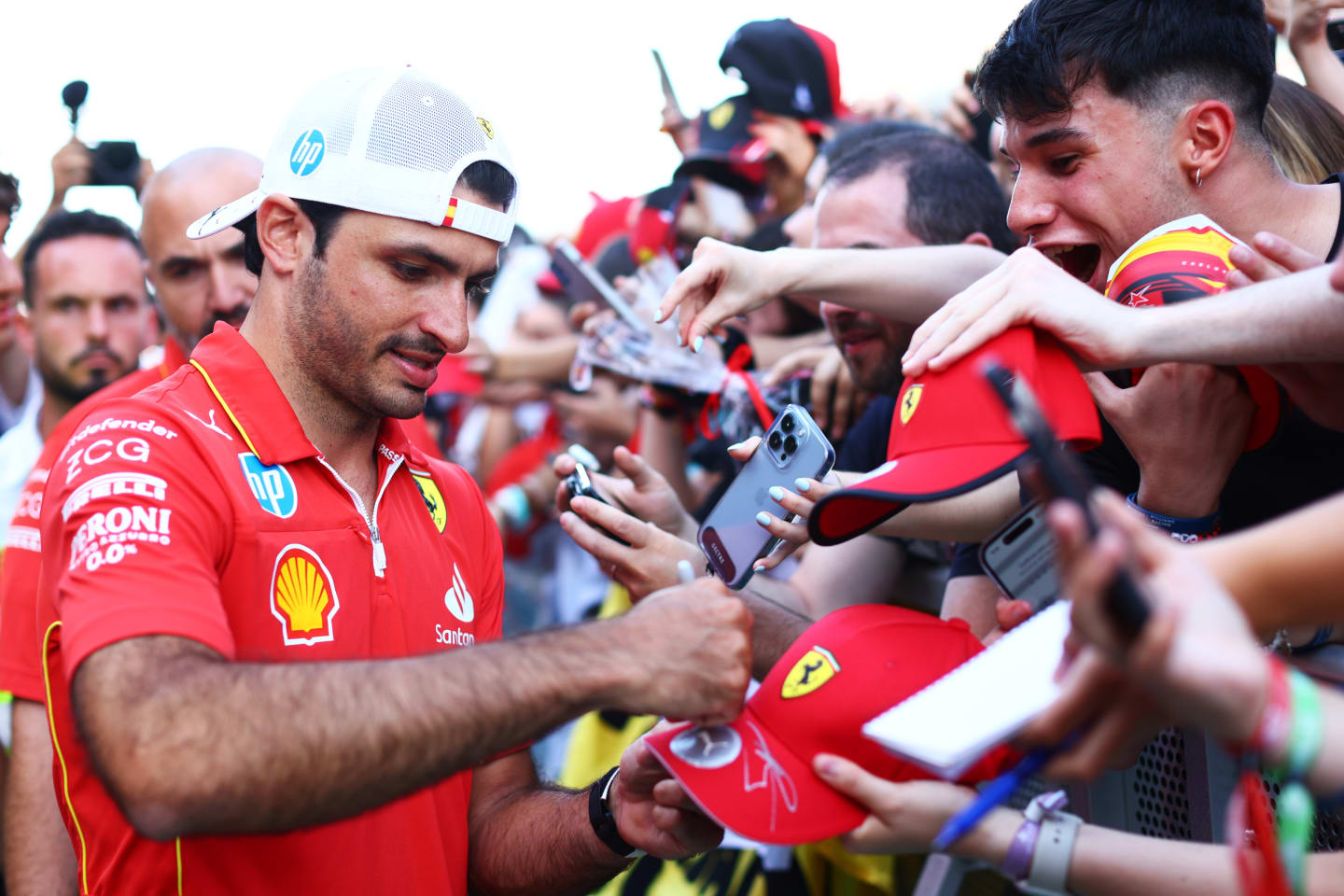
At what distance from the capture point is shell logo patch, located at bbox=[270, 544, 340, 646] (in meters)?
2.14

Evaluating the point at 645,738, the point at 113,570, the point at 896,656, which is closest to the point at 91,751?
the point at 113,570

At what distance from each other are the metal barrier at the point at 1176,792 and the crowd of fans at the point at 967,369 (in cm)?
7

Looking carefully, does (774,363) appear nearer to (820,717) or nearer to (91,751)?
(820,717)

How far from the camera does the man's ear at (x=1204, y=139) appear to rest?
2.44 meters

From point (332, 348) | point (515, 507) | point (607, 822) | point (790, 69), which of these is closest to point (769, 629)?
point (607, 822)

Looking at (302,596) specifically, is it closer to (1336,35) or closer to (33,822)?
(33,822)

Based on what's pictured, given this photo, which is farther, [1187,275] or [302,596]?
[302,596]

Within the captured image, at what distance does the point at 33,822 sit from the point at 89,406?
1087mm

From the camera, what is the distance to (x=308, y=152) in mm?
2490

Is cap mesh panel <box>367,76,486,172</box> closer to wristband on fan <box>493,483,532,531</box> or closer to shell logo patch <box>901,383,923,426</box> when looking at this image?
shell logo patch <box>901,383,923,426</box>

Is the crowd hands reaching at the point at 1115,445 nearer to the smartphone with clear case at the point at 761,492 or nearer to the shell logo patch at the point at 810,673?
the smartphone with clear case at the point at 761,492

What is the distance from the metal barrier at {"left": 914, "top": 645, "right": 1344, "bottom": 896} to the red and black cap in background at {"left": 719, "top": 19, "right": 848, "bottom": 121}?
340 centimetres

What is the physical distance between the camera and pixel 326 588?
222 cm

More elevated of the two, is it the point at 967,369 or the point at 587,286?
the point at 967,369
